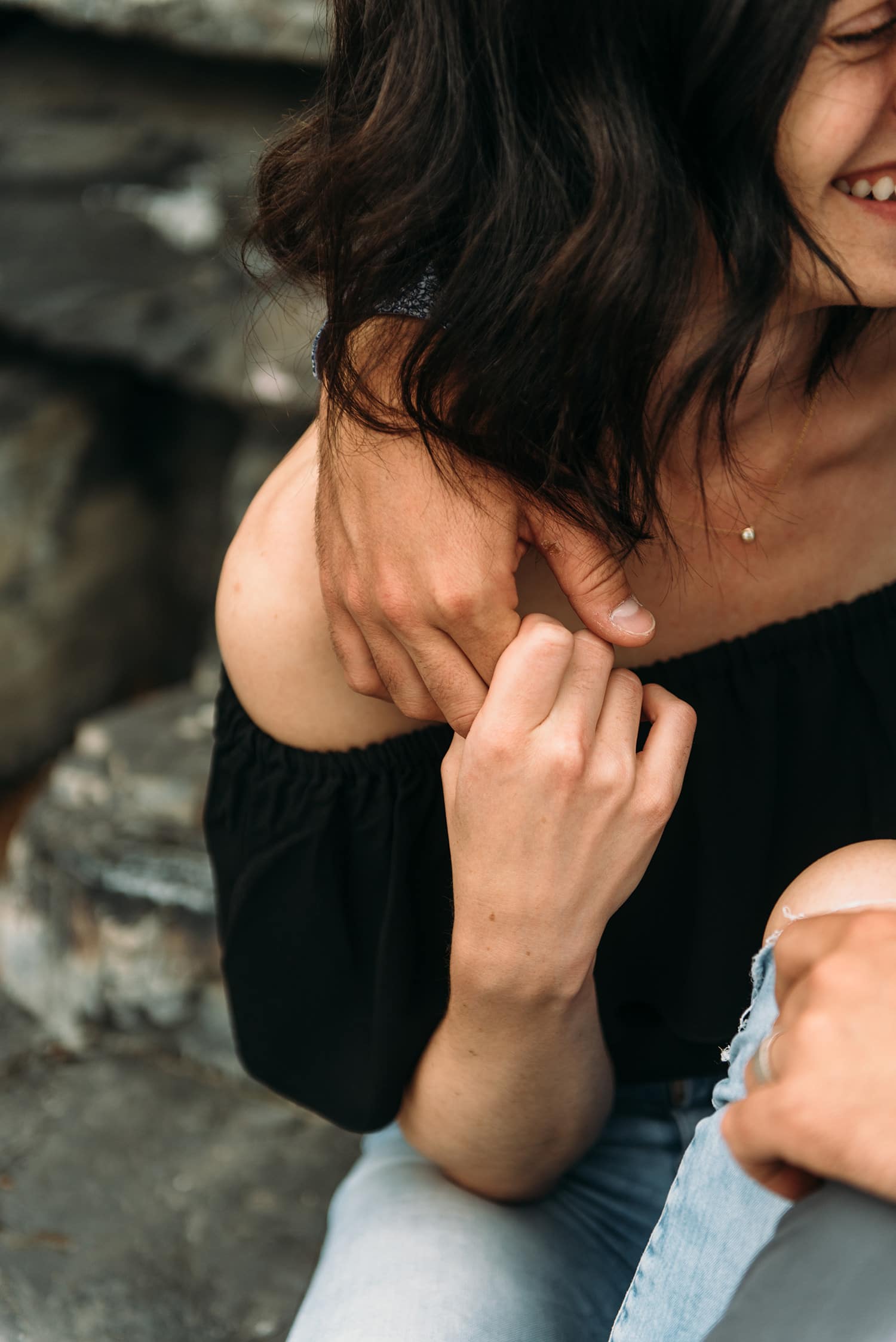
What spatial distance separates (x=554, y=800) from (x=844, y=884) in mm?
191

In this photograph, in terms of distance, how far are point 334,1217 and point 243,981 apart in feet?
0.68

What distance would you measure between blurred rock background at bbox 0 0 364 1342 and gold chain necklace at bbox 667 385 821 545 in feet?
1.57

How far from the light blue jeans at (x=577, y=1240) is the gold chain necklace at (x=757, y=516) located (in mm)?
340

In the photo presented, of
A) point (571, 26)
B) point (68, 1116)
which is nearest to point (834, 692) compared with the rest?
point (571, 26)

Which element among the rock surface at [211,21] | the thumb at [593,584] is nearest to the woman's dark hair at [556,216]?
the thumb at [593,584]

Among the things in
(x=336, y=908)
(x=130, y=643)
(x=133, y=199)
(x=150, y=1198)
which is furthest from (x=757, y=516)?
(x=130, y=643)

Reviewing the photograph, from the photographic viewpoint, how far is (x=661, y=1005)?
1039 millimetres

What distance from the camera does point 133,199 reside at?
2.21m

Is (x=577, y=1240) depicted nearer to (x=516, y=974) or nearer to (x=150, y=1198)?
(x=516, y=974)

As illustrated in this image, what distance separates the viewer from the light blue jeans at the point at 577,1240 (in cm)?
68

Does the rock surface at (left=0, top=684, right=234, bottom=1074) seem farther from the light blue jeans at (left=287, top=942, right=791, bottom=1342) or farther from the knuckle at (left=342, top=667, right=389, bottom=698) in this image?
the knuckle at (left=342, top=667, right=389, bottom=698)

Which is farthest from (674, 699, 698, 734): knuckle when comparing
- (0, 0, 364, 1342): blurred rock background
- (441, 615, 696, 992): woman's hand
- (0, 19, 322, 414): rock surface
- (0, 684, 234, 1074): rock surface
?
(0, 19, 322, 414): rock surface

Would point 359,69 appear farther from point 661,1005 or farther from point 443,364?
point 661,1005

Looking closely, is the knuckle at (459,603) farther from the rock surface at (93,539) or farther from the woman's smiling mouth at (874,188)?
the rock surface at (93,539)
